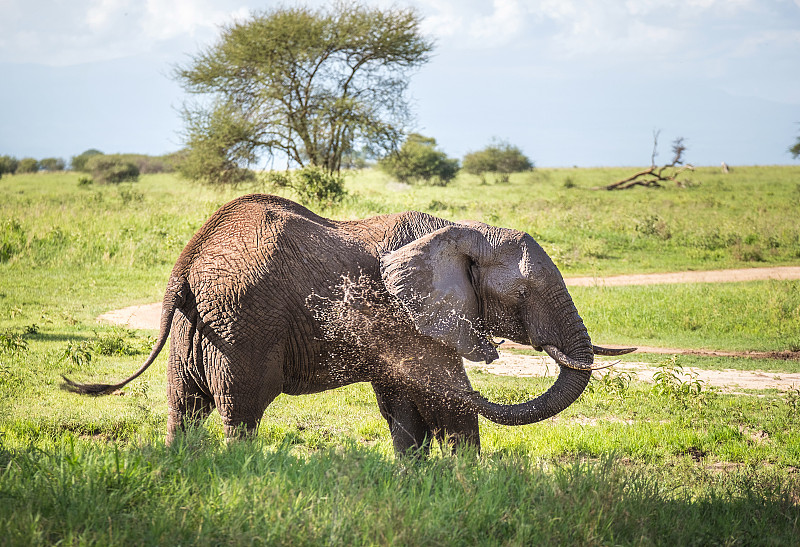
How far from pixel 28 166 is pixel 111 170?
1527 centimetres

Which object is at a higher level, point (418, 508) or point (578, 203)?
point (578, 203)

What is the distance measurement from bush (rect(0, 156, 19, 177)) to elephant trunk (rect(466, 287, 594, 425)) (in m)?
55.1

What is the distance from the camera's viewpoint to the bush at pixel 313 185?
24156 millimetres

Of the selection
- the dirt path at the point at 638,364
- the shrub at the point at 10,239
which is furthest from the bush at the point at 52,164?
the dirt path at the point at 638,364

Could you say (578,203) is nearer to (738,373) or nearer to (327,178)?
(327,178)

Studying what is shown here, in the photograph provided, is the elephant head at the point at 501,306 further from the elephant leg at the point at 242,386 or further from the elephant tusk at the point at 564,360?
the elephant leg at the point at 242,386

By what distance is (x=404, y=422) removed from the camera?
18.2 ft

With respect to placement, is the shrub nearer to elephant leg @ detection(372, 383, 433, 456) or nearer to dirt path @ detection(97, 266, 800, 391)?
dirt path @ detection(97, 266, 800, 391)

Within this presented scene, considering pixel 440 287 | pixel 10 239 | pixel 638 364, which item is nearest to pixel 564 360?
pixel 440 287

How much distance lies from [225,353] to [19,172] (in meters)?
60.1

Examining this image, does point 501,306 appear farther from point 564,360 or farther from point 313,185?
point 313,185

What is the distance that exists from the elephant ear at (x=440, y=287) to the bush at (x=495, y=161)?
52.0 metres

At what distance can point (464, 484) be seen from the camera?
167 inches

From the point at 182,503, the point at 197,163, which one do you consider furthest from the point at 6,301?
the point at 197,163
